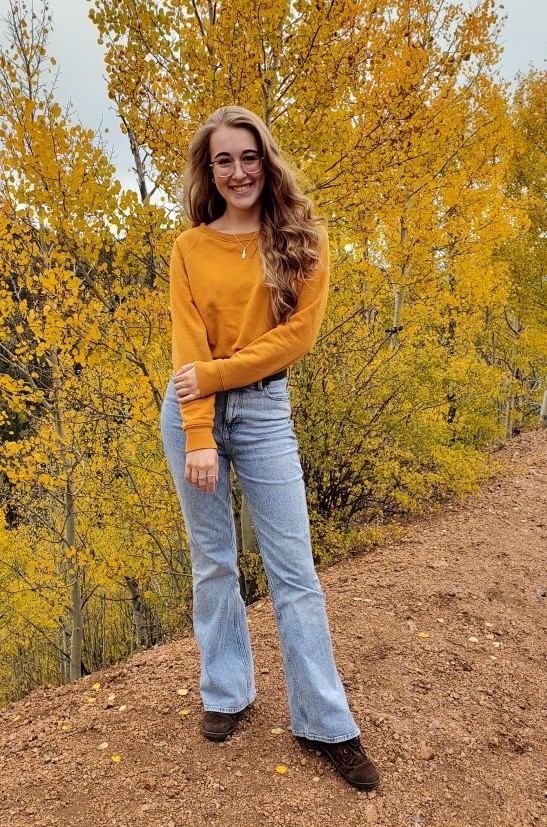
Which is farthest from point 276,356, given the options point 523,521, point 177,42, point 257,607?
point 523,521

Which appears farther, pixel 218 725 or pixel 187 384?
pixel 218 725

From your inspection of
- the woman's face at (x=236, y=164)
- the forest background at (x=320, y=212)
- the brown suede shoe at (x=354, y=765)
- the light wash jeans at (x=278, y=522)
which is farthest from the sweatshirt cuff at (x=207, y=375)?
the forest background at (x=320, y=212)

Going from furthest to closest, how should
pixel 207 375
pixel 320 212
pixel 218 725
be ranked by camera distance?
1. pixel 320 212
2. pixel 218 725
3. pixel 207 375

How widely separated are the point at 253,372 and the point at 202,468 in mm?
344

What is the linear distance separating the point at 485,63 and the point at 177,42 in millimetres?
5990

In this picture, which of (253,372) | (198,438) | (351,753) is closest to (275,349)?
(253,372)

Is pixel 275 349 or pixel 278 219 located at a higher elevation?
pixel 278 219

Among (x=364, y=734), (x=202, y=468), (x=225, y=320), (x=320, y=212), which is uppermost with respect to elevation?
(x=320, y=212)

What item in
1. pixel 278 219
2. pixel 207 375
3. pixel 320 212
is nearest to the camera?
pixel 207 375

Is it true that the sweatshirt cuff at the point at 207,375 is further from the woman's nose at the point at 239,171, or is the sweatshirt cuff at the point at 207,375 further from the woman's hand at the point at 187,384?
the woman's nose at the point at 239,171

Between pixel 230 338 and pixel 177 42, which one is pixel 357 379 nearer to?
pixel 177 42

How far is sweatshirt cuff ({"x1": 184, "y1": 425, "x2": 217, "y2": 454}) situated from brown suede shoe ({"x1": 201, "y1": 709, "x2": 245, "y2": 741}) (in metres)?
1.12

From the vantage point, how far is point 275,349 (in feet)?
5.90

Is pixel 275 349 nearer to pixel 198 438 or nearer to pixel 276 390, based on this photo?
pixel 276 390
